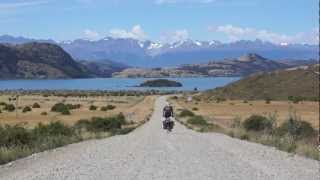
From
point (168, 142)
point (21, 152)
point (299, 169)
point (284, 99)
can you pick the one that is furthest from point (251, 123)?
point (284, 99)

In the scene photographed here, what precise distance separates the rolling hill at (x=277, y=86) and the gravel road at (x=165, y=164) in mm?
116730

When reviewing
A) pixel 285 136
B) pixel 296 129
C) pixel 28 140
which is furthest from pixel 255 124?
pixel 28 140

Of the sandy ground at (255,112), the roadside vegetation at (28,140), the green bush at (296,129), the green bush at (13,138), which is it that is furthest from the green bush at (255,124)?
the green bush at (13,138)

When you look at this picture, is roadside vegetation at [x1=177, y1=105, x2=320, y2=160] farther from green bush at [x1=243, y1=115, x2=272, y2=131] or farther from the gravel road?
the gravel road

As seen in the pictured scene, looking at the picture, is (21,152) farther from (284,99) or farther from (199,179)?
(284,99)

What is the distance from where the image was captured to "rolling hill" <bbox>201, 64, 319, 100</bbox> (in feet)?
488

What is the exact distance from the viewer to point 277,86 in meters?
156

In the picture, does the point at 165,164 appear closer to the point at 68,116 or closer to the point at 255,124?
the point at 255,124

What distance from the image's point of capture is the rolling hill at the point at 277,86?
148625 mm

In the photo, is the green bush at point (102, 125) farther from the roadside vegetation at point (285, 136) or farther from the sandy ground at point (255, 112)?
the sandy ground at point (255, 112)

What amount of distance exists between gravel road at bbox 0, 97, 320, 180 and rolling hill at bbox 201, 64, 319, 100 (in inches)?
4596

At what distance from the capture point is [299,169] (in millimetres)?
18906

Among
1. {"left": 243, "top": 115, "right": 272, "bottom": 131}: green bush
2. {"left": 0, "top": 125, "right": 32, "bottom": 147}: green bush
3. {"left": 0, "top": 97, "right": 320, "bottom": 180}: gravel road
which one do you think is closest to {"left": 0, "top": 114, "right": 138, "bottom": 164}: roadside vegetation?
{"left": 0, "top": 125, "right": 32, "bottom": 147}: green bush

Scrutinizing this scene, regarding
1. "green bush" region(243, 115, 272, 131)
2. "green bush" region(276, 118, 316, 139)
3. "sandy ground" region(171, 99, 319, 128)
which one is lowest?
"sandy ground" region(171, 99, 319, 128)
